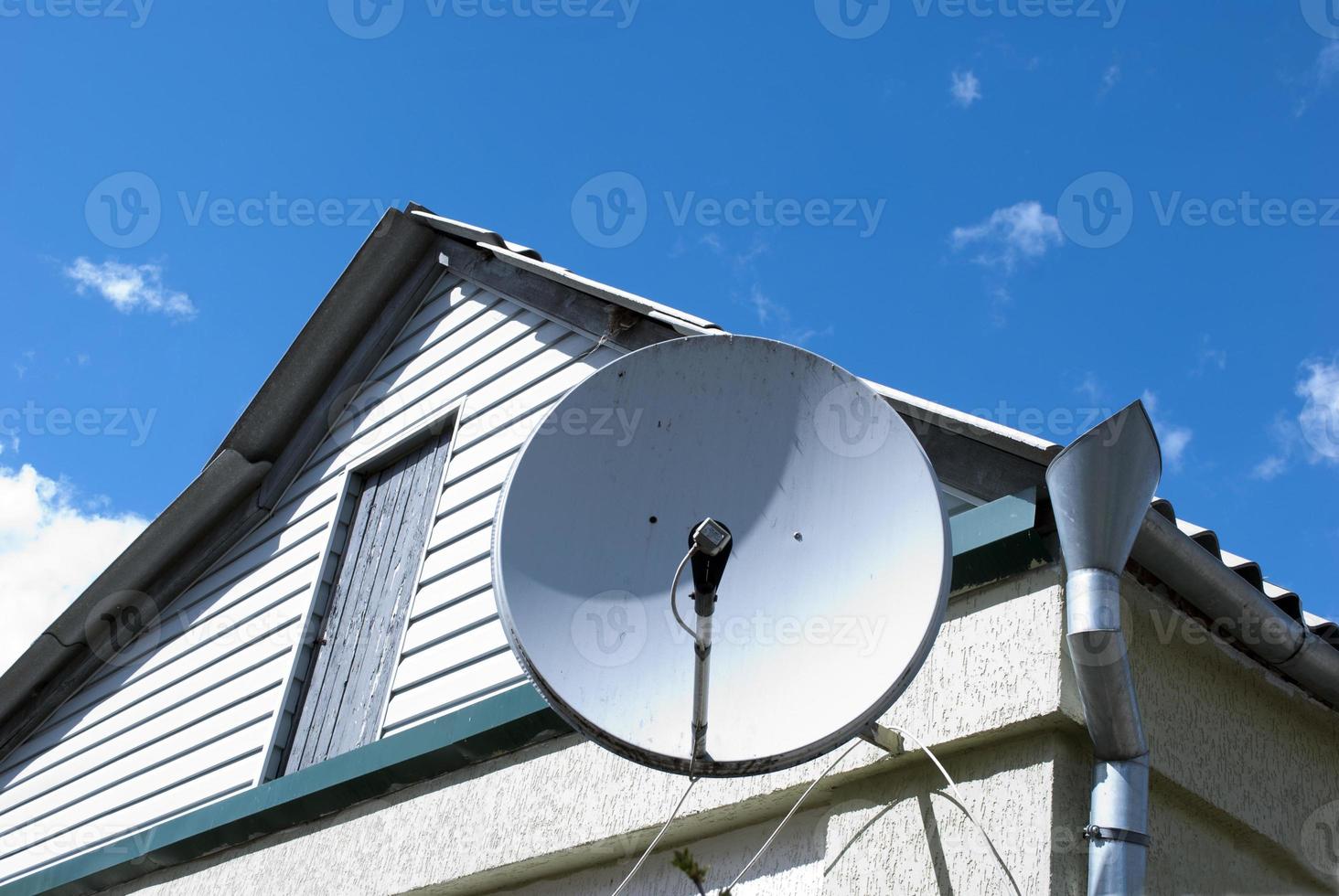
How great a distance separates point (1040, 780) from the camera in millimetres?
3109

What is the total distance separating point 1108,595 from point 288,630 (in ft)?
14.6

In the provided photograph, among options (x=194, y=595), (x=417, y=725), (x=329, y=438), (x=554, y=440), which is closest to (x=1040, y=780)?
(x=554, y=440)

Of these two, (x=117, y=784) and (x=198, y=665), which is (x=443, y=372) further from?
(x=117, y=784)

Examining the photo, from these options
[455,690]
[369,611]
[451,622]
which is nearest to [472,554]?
[451,622]

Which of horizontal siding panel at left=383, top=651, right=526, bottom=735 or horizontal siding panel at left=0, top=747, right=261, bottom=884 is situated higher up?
horizontal siding panel at left=383, top=651, right=526, bottom=735

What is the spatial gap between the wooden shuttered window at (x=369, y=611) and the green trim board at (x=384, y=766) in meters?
0.35

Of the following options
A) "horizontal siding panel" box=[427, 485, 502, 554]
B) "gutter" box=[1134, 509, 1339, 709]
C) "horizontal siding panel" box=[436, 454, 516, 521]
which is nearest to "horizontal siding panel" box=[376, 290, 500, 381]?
"horizontal siding panel" box=[436, 454, 516, 521]

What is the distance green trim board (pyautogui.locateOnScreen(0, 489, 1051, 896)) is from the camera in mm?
3484

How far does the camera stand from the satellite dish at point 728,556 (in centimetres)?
297

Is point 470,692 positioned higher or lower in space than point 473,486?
lower

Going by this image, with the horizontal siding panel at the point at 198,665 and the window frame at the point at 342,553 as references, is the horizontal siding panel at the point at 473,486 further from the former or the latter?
the horizontal siding panel at the point at 198,665

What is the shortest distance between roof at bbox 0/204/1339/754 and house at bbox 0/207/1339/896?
0.02 metres

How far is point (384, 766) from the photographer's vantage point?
4.93 metres

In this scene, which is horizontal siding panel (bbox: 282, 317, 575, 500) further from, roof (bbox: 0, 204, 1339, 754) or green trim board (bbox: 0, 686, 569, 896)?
green trim board (bbox: 0, 686, 569, 896)
